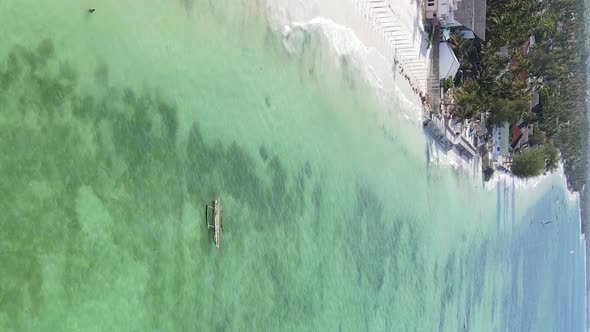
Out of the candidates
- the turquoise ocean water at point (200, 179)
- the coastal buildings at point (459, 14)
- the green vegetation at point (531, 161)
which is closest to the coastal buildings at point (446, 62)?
the coastal buildings at point (459, 14)

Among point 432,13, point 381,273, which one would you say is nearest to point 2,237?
point 381,273

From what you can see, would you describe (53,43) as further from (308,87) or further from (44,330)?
(308,87)

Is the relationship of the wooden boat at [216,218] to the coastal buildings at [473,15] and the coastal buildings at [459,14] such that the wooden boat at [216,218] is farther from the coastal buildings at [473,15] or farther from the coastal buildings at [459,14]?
the coastal buildings at [473,15]

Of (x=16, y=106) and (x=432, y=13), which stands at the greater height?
(x=432, y=13)

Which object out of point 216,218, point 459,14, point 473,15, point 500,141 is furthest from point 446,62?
point 216,218

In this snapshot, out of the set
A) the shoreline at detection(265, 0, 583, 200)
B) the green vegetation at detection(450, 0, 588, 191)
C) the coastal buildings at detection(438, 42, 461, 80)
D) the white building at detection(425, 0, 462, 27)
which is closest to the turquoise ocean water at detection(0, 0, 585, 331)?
the shoreline at detection(265, 0, 583, 200)

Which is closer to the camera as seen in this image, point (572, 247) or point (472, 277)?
point (472, 277)

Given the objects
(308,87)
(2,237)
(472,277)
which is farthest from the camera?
(472,277)

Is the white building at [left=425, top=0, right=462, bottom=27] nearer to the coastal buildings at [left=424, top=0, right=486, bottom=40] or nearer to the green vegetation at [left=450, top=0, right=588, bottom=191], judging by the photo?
the coastal buildings at [left=424, top=0, right=486, bottom=40]
